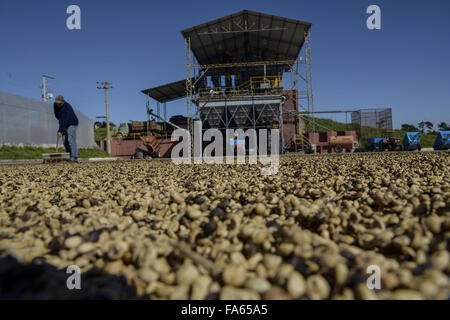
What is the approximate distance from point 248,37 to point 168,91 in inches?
302

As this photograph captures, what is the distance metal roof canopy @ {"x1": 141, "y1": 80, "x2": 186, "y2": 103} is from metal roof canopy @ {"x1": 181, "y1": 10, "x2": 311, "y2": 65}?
8.50ft

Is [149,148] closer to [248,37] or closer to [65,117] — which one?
[65,117]

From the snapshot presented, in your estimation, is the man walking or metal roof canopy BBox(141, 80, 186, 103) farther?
metal roof canopy BBox(141, 80, 186, 103)

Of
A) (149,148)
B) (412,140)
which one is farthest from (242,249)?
(412,140)

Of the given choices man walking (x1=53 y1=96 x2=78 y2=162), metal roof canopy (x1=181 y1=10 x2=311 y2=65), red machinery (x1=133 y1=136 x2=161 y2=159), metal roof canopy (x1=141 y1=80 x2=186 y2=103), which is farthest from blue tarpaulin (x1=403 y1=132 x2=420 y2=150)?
man walking (x1=53 y1=96 x2=78 y2=162)

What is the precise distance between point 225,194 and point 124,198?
824 mm

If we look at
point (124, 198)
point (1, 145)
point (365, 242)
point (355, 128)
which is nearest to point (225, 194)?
point (124, 198)

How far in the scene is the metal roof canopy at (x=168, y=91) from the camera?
19656mm

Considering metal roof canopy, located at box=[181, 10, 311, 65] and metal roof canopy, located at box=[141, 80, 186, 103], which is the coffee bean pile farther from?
metal roof canopy, located at box=[141, 80, 186, 103]

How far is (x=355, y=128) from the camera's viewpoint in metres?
19.6

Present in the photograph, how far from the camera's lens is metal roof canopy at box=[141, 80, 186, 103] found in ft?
64.5

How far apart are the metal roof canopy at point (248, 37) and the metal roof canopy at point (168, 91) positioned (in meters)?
2.59

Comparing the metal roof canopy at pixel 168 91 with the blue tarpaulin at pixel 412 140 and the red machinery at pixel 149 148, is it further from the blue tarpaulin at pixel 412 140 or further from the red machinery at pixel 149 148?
the blue tarpaulin at pixel 412 140

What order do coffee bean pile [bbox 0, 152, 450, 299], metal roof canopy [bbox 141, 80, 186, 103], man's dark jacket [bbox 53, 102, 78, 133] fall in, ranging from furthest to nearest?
metal roof canopy [bbox 141, 80, 186, 103] < man's dark jacket [bbox 53, 102, 78, 133] < coffee bean pile [bbox 0, 152, 450, 299]
